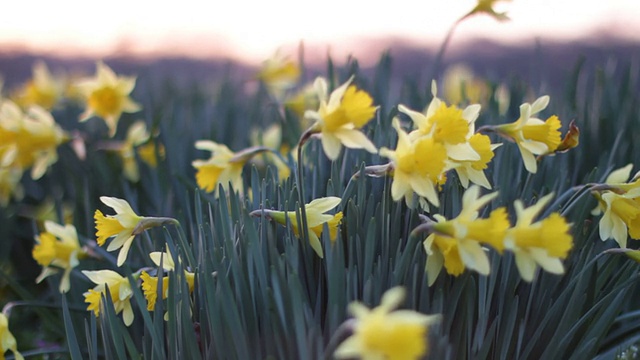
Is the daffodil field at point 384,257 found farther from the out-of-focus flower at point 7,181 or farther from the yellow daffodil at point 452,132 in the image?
the out-of-focus flower at point 7,181

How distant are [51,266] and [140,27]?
4.25 metres

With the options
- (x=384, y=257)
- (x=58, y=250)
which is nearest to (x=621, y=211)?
(x=384, y=257)

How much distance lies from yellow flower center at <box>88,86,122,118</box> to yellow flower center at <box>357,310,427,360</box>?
2.02 meters

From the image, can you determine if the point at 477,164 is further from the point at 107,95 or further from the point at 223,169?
the point at 107,95

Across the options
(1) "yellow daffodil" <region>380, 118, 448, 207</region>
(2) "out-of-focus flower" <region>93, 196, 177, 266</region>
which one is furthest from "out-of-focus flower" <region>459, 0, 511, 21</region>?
(2) "out-of-focus flower" <region>93, 196, 177, 266</region>

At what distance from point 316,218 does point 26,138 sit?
141cm

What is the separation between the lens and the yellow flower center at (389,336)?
76cm

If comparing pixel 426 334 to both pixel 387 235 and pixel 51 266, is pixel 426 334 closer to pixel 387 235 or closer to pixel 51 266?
pixel 387 235

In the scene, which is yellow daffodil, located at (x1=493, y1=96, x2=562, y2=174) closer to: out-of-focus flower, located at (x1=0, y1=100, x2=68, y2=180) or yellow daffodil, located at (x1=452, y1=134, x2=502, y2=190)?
yellow daffodil, located at (x1=452, y1=134, x2=502, y2=190)

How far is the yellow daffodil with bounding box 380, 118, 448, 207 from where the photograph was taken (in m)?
1.17

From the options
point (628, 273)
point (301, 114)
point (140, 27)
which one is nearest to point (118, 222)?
point (628, 273)

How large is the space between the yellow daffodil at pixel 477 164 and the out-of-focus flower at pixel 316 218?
0.84ft

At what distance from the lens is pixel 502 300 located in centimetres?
125

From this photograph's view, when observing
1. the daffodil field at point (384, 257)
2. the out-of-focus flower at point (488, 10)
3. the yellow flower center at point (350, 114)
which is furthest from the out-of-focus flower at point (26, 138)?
the out-of-focus flower at point (488, 10)
